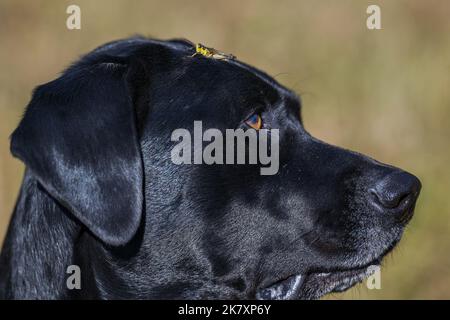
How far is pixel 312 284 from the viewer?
3.86 meters

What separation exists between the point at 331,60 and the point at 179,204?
5.32 meters

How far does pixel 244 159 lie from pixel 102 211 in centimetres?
68

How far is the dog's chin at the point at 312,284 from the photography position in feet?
12.5

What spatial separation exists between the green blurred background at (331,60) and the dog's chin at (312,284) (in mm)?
2942

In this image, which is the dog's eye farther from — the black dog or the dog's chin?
the dog's chin

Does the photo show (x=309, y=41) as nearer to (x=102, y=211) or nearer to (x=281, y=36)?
(x=281, y=36)

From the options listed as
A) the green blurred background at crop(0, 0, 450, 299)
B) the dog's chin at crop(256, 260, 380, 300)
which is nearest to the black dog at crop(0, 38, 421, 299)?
the dog's chin at crop(256, 260, 380, 300)

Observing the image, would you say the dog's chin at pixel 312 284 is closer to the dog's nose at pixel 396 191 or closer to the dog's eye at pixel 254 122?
the dog's nose at pixel 396 191

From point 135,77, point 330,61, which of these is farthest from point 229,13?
point 135,77

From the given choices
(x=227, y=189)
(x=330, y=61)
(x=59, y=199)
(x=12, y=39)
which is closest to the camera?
(x=59, y=199)

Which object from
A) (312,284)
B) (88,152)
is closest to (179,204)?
(88,152)

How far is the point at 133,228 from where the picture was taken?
3520mm

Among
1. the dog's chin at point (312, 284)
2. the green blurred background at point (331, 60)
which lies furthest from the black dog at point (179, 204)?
the green blurred background at point (331, 60)

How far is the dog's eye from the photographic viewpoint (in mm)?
3905
